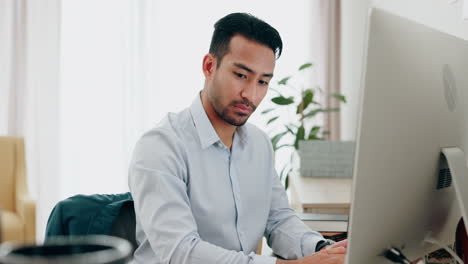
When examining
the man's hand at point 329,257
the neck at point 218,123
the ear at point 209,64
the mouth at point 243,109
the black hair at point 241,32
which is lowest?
the man's hand at point 329,257

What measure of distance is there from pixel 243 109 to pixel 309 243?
1.37 feet

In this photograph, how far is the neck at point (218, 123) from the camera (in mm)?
1414

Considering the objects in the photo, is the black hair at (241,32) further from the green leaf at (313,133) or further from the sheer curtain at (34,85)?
the sheer curtain at (34,85)

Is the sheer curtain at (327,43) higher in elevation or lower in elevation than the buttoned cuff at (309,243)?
higher

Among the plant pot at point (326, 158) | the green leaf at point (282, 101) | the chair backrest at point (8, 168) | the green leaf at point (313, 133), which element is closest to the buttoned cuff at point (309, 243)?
the plant pot at point (326, 158)

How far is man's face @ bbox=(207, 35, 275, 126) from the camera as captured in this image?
1.32 metres

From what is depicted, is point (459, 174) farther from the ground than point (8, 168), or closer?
farther from the ground

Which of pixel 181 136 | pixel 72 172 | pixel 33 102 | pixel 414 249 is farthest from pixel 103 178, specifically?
pixel 414 249

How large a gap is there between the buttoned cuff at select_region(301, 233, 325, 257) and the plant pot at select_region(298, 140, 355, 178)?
117cm

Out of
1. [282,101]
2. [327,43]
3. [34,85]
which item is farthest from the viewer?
[327,43]

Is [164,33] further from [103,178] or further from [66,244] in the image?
[66,244]

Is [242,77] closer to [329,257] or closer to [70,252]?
[329,257]

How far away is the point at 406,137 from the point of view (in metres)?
0.66

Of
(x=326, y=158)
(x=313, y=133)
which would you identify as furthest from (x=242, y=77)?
(x=313, y=133)
